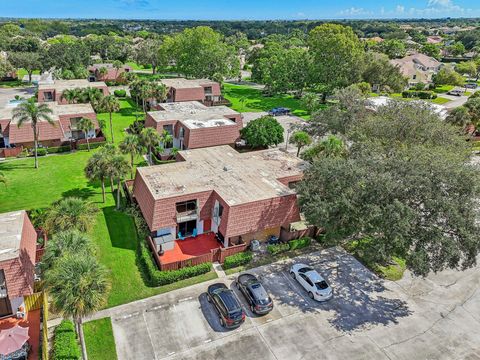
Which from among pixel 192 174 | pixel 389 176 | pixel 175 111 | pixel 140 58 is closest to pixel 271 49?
pixel 140 58

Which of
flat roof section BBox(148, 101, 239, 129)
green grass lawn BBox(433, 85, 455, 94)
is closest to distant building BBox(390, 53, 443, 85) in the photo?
green grass lawn BBox(433, 85, 455, 94)

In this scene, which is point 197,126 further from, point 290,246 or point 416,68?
point 416,68

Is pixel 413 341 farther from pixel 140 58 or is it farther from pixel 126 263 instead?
pixel 140 58

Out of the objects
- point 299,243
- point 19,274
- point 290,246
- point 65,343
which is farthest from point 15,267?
point 299,243

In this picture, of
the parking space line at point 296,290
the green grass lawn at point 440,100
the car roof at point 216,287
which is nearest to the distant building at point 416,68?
the green grass lawn at point 440,100

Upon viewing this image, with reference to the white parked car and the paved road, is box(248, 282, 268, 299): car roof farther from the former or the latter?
the paved road

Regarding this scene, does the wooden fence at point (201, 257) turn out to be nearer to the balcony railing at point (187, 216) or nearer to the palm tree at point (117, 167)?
the balcony railing at point (187, 216)
